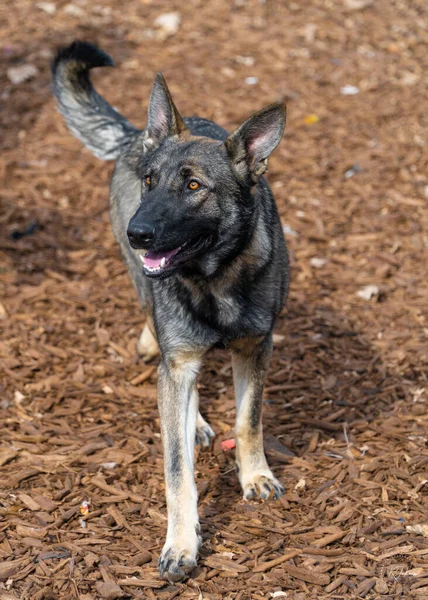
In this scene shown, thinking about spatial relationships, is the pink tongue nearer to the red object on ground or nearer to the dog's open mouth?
the dog's open mouth

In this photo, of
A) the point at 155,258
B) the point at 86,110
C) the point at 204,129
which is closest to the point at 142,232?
the point at 155,258

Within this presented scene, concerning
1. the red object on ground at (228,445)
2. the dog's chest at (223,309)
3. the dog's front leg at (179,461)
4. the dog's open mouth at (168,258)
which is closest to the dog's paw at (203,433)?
the red object on ground at (228,445)

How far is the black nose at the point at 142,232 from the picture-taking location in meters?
4.30

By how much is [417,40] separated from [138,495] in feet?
28.2

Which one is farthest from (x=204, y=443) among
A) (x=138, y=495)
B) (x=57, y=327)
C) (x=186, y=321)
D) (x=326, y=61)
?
(x=326, y=61)

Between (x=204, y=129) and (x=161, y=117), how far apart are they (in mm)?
659

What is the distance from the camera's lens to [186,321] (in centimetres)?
487

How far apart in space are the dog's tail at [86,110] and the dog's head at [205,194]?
5.90 feet

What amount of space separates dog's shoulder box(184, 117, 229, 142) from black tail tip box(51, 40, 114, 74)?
87 cm

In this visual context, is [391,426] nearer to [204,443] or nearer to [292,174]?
[204,443]

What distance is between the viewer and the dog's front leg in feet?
14.5

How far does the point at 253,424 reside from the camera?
520cm

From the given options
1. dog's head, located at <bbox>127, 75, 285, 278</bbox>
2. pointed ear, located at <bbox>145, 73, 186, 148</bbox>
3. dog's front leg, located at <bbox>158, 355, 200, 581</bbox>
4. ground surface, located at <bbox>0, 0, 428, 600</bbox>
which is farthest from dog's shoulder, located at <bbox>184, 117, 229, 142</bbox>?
ground surface, located at <bbox>0, 0, 428, 600</bbox>

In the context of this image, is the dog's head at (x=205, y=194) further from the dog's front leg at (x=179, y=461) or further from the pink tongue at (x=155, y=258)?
the dog's front leg at (x=179, y=461)
